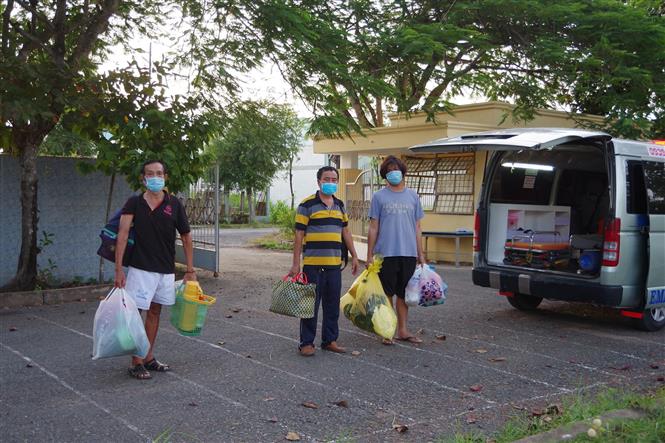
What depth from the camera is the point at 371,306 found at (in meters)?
7.15

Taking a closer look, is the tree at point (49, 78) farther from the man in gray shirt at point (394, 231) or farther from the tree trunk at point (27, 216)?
the man in gray shirt at point (394, 231)

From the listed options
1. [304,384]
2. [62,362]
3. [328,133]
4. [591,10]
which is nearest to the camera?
[304,384]

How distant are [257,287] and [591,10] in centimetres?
813

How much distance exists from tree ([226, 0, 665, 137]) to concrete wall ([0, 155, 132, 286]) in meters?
3.46

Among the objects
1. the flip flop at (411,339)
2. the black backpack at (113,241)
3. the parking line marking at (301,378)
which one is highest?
the black backpack at (113,241)

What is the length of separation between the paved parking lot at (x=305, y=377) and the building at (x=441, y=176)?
5.66m

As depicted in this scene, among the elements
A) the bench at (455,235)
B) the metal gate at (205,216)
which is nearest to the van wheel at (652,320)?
the bench at (455,235)

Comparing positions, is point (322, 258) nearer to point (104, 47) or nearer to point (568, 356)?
point (568, 356)

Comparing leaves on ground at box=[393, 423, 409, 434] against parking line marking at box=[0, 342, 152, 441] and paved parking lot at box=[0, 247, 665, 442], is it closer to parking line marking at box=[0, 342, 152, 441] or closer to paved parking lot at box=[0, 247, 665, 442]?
paved parking lot at box=[0, 247, 665, 442]

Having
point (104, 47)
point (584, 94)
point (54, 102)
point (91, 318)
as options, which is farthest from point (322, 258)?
point (584, 94)

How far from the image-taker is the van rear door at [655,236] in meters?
7.97

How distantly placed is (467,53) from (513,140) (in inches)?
318

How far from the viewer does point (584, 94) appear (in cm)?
1459

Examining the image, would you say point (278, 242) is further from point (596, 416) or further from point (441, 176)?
point (596, 416)
